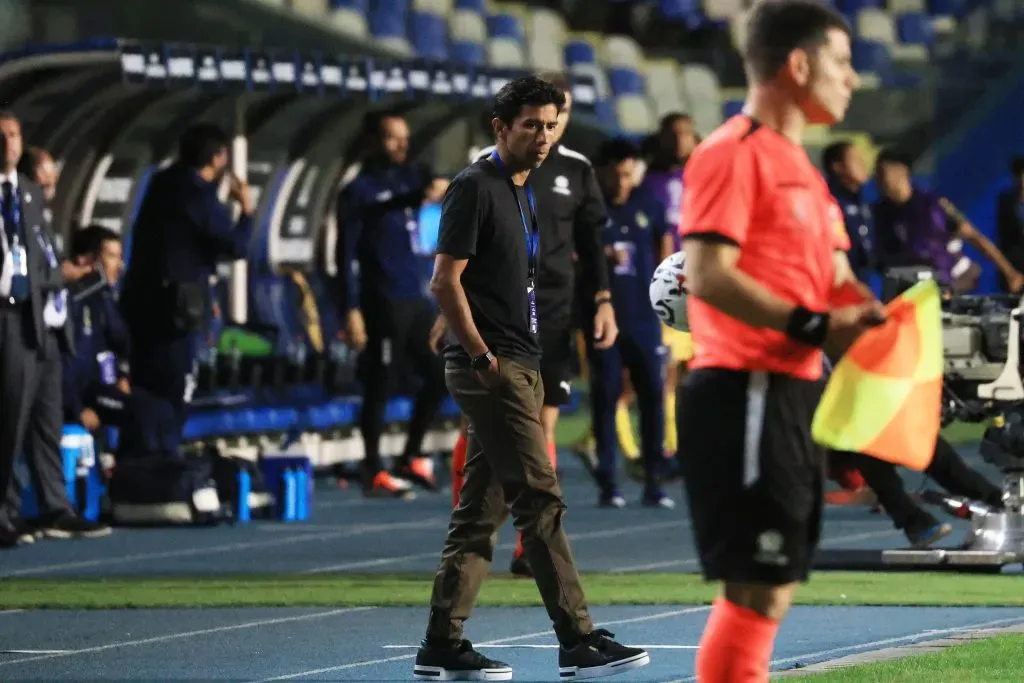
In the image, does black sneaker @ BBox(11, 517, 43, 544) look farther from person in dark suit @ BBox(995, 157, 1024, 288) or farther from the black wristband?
person in dark suit @ BBox(995, 157, 1024, 288)

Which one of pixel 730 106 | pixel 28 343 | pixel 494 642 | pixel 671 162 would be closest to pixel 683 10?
pixel 730 106

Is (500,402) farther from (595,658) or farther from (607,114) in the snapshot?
(607,114)

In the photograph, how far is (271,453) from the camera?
15938 mm

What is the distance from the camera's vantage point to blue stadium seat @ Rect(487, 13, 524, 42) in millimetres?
29703

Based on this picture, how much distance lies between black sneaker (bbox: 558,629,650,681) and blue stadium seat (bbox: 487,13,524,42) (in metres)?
21.8

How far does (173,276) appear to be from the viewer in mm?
15039

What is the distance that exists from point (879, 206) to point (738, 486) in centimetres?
1138

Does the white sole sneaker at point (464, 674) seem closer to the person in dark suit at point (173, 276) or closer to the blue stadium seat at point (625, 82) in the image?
the person in dark suit at point (173, 276)

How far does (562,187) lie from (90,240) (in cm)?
495

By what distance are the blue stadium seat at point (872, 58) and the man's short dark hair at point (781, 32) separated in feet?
89.1

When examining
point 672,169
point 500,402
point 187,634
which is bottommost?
point 187,634

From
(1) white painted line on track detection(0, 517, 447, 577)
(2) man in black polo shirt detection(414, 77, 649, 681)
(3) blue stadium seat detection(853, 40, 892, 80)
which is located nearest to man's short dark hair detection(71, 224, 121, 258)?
(1) white painted line on track detection(0, 517, 447, 577)

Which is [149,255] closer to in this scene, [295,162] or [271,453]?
[271,453]

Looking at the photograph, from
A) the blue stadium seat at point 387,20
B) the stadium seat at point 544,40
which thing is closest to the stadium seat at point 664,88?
the stadium seat at point 544,40
